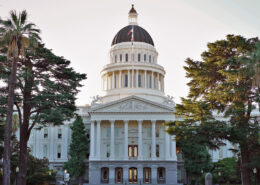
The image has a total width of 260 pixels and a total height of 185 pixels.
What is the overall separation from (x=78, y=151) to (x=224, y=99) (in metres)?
42.3

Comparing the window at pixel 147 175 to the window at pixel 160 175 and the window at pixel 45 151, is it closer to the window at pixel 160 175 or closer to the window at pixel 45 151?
the window at pixel 160 175

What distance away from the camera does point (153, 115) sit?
236 feet

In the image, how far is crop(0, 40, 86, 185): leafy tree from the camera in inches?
1441

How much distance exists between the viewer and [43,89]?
125ft

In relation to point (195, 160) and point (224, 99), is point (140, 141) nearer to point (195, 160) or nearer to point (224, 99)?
point (195, 160)

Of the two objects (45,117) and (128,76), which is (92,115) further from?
(45,117)

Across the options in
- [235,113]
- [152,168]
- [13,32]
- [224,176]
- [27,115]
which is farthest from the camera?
[152,168]

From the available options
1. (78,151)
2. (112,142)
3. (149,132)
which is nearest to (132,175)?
(112,142)

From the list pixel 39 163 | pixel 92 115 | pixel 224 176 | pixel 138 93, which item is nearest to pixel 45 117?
pixel 39 163

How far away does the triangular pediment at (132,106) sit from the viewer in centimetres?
7188

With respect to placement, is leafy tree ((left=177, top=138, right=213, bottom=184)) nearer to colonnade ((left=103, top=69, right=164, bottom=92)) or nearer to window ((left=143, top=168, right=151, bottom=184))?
window ((left=143, top=168, right=151, bottom=184))

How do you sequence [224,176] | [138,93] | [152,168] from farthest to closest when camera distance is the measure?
[138,93] → [152,168] → [224,176]

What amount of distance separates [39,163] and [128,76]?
1222 inches

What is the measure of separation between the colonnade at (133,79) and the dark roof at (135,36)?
8281 mm
